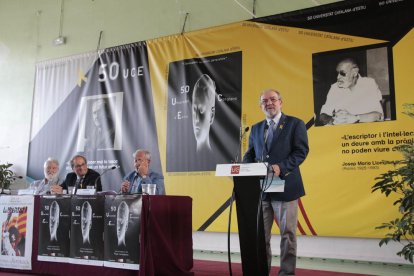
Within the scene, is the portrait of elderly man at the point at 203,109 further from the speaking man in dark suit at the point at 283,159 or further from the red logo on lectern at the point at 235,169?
the red logo on lectern at the point at 235,169

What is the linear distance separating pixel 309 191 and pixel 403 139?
993 mm

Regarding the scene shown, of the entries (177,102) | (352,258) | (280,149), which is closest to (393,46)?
(280,149)

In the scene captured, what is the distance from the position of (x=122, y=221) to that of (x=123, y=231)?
71 millimetres

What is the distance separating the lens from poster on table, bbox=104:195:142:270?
305 centimetres

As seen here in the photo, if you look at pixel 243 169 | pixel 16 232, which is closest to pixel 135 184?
pixel 16 232

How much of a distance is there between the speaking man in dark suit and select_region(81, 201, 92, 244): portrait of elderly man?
1258 mm

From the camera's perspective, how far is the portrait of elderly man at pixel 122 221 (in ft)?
10.2

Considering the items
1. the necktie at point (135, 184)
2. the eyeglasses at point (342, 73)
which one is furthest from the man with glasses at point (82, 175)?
the eyeglasses at point (342, 73)

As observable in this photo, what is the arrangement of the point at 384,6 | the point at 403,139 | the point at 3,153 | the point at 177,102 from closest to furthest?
the point at 403,139, the point at 384,6, the point at 177,102, the point at 3,153

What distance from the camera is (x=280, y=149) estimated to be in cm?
317

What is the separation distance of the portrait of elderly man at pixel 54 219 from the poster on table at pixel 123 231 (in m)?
0.53

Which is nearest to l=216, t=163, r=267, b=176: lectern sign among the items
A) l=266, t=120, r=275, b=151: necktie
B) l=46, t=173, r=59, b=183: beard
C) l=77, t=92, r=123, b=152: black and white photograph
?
l=266, t=120, r=275, b=151: necktie

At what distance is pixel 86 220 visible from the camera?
11.0 ft

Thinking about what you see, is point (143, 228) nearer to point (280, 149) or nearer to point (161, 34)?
point (280, 149)
